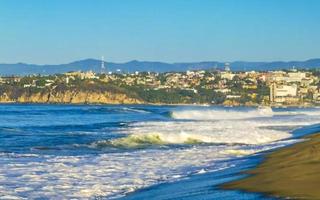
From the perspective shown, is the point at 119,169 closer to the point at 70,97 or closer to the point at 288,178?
the point at 288,178

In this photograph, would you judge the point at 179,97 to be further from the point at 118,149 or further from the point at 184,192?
the point at 184,192

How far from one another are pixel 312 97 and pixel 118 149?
16864 cm

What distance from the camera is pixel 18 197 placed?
56.7 feet

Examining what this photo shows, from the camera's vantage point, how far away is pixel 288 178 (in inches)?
623

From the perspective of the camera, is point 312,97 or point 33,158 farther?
point 312,97

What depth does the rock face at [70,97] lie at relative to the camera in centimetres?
18238

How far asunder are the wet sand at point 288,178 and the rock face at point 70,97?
6348 inches

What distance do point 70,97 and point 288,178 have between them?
17197 cm

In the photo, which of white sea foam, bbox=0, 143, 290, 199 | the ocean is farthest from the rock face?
white sea foam, bbox=0, 143, 290, 199

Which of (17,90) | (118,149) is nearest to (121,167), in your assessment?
(118,149)

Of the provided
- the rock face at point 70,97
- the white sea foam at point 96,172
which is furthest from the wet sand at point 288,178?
the rock face at point 70,97

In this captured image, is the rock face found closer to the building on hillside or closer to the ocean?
the building on hillside

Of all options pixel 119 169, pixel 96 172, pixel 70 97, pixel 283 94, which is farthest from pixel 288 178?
pixel 283 94

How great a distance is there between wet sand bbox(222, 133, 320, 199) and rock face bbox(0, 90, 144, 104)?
16125cm
